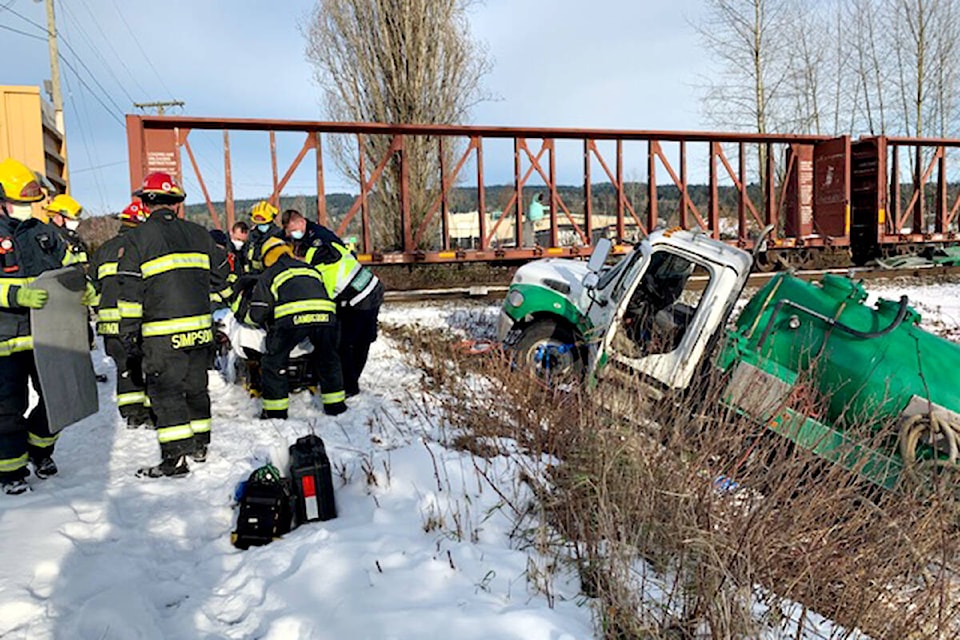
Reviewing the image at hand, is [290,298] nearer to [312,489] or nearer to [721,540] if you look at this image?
[312,489]

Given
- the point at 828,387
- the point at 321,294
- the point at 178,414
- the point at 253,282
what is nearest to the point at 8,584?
the point at 178,414

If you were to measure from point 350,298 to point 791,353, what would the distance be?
348cm

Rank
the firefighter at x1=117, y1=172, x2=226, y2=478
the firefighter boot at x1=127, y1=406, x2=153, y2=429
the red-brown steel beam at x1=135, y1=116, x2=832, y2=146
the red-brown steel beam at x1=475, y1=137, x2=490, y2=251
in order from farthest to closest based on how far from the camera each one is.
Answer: the red-brown steel beam at x1=475, y1=137, x2=490, y2=251 < the red-brown steel beam at x1=135, y1=116, x2=832, y2=146 < the firefighter boot at x1=127, y1=406, x2=153, y2=429 < the firefighter at x1=117, y1=172, x2=226, y2=478

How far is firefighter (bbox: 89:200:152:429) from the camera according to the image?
4.59 meters

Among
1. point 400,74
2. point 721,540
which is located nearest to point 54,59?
point 400,74

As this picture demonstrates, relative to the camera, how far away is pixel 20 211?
3.57 metres

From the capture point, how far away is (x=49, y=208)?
6.17 metres

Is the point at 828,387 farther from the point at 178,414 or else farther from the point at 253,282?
the point at 253,282

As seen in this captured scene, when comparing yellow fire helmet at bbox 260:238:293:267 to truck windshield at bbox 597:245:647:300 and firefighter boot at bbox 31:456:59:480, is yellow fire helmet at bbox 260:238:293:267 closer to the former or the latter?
firefighter boot at bbox 31:456:59:480

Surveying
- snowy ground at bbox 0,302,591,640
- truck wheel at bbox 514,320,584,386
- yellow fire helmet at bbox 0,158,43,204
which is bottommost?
snowy ground at bbox 0,302,591,640

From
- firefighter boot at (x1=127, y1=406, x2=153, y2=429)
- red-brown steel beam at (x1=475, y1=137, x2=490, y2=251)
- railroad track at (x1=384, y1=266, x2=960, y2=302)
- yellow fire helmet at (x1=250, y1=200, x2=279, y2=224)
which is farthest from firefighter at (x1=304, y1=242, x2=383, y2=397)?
red-brown steel beam at (x1=475, y1=137, x2=490, y2=251)

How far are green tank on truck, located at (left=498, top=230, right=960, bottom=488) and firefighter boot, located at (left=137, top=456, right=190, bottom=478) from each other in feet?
8.52

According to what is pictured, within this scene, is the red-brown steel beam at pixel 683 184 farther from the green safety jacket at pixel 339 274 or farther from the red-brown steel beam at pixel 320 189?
the green safety jacket at pixel 339 274

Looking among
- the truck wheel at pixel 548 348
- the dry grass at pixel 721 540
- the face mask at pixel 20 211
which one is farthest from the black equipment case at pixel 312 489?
the truck wheel at pixel 548 348
